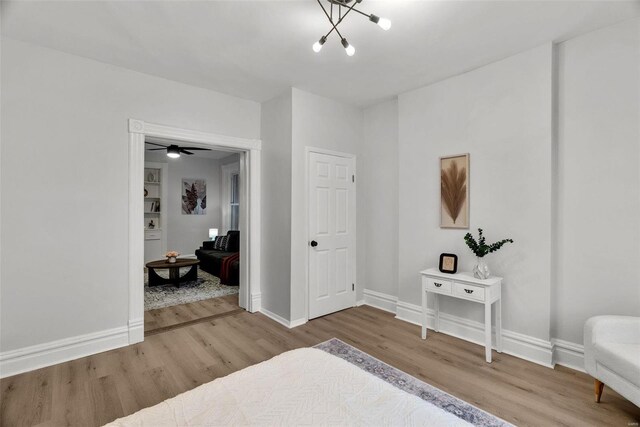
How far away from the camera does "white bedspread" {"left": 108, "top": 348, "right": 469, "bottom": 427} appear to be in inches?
40.4

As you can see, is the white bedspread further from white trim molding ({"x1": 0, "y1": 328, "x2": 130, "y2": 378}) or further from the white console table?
white trim molding ({"x1": 0, "y1": 328, "x2": 130, "y2": 378})

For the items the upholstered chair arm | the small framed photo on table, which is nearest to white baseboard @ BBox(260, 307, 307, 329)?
the small framed photo on table

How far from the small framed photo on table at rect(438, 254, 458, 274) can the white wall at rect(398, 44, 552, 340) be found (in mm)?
165

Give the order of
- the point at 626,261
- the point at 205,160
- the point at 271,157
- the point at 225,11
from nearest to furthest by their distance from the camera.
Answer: the point at 225,11 < the point at 626,261 < the point at 271,157 < the point at 205,160

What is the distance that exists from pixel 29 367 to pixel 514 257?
4294 millimetres

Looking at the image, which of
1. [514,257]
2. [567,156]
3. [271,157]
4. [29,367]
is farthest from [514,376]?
[29,367]

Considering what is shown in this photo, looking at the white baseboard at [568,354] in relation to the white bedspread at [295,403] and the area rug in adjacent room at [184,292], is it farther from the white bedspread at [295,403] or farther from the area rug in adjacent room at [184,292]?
the area rug in adjacent room at [184,292]

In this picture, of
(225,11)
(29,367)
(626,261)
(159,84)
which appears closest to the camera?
(225,11)

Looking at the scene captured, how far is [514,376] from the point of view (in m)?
2.39

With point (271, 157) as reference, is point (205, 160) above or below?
above

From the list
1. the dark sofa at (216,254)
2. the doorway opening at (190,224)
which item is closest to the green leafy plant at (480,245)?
the doorway opening at (190,224)

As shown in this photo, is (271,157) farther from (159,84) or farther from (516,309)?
(516,309)

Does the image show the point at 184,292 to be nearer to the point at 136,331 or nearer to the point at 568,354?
the point at 136,331

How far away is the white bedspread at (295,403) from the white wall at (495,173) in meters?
2.14
